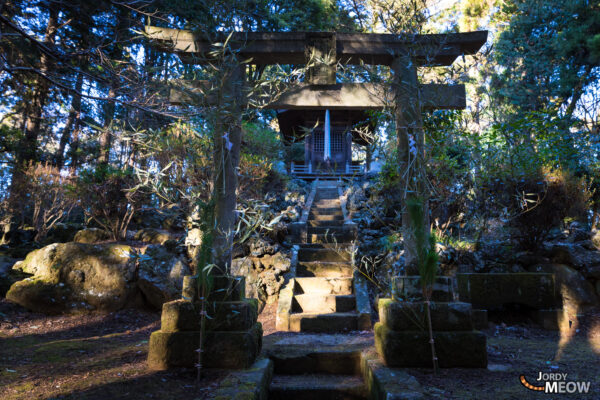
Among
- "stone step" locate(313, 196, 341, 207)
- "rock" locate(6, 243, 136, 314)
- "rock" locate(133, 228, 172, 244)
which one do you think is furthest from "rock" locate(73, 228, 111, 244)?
"stone step" locate(313, 196, 341, 207)

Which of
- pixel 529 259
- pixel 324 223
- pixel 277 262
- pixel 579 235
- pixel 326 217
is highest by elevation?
pixel 326 217

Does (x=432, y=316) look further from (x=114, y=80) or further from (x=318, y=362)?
(x=114, y=80)

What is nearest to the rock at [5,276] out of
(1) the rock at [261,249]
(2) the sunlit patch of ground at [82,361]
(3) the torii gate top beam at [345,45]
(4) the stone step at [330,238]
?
(2) the sunlit patch of ground at [82,361]

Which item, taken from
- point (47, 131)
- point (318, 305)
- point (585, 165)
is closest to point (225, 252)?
point (318, 305)

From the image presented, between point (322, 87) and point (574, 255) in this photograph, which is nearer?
point (322, 87)

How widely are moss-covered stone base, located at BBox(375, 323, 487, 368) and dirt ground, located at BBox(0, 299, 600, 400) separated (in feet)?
0.31

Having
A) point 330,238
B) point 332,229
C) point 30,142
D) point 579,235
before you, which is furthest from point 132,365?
point 30,142

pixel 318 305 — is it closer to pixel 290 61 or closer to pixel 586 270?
pixel 290 61

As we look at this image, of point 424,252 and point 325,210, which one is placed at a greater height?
Result: point 325,210

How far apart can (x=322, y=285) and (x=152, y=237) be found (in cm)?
440

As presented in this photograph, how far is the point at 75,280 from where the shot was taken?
622cm

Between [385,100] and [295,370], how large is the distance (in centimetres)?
325

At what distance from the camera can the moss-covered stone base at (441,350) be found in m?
3.14

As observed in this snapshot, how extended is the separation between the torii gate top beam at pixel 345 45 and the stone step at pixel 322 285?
391 centimetres
